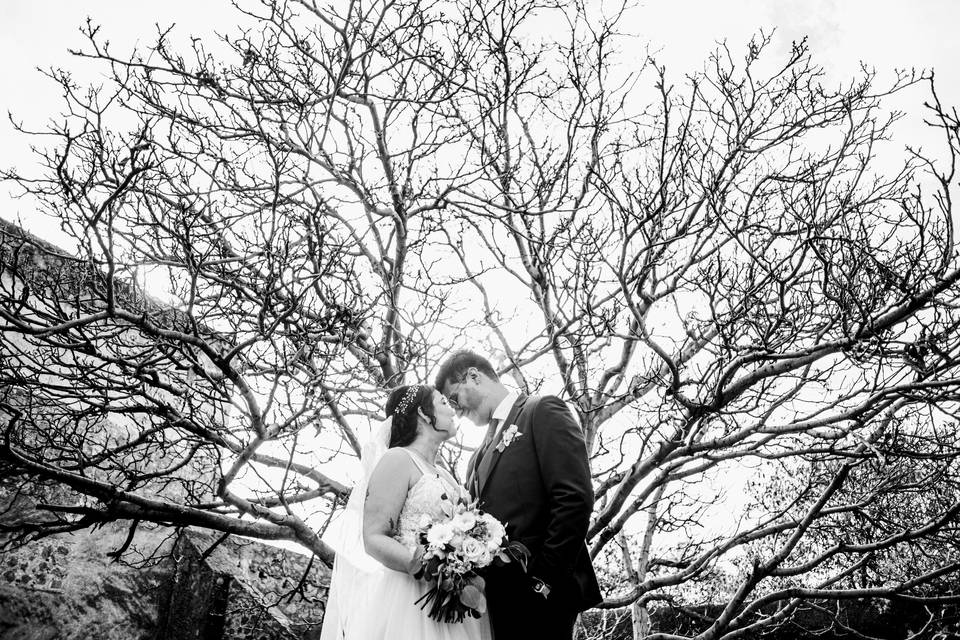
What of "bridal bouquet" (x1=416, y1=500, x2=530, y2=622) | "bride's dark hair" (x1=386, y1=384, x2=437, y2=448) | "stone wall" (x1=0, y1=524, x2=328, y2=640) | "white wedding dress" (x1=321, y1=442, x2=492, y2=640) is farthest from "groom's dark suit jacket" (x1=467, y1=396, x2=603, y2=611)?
"stone wall" (x1=0, y1=524, x2=328, y2=640)

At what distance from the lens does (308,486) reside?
5.67 metres

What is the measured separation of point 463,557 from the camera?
102 inches

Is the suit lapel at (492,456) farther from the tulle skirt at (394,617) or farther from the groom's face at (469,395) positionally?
the tulle skirt at (394,617)

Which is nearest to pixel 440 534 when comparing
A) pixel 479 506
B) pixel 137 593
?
pixel 479 506

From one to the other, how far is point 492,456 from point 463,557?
599mm

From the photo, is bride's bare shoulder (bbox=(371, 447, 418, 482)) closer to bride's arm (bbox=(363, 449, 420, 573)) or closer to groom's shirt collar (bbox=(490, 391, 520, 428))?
bride's arm (bbox=(363, 449, 420, 573))

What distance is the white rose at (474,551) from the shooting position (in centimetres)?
256

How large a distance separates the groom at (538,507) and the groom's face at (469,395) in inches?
3.5

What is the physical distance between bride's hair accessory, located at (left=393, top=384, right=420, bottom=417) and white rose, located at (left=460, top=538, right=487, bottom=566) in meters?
1.07

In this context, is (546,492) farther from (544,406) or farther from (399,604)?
(399,604)

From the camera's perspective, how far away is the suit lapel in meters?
3.07

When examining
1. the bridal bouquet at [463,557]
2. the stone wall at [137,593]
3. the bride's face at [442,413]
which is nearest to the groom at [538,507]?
the bridal bouquet at [463,557]

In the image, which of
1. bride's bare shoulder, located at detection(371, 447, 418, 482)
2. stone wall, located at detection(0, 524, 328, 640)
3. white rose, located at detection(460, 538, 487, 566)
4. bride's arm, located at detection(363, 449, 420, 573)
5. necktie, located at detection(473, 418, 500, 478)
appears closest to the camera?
white rose, located at detection(460, 538, 487, 566)

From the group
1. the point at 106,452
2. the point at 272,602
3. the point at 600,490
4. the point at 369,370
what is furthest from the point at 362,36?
the point at 272,602
